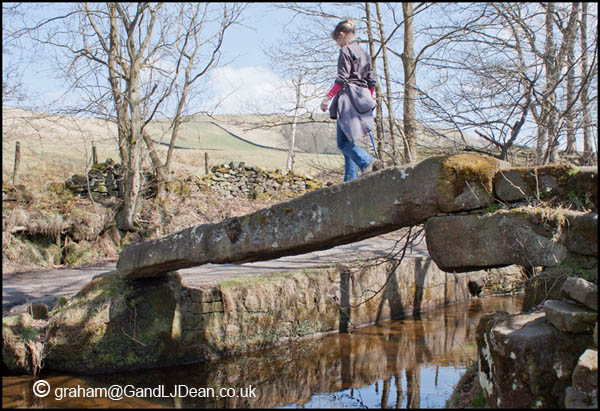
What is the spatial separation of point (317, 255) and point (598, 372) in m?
8.86

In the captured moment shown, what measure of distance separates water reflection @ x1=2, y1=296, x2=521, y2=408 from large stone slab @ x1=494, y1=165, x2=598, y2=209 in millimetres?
2768

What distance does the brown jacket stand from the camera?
216 inches

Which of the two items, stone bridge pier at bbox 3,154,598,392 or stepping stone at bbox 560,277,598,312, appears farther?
stone bridge pier at bbox 3,154,598,392

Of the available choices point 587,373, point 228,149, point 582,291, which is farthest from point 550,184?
point 228,149

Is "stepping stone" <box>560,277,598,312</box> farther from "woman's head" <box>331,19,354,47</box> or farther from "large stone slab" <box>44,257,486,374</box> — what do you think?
"woman's head" <box>331,19,354,47</box>

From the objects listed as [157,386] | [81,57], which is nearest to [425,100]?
[157,386]

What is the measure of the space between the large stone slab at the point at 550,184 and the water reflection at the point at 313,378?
2.77 metres

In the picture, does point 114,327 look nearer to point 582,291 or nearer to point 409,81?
point 582,291

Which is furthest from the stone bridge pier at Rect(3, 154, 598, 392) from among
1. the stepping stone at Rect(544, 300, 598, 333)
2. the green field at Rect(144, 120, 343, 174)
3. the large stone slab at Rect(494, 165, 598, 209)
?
the green field at Rect(144, 120, 343, 174)

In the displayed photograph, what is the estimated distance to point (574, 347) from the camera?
3471 millimetres

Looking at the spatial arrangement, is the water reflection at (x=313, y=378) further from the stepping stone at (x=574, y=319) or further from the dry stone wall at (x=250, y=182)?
the dry stone wall at (x=250, y=182)

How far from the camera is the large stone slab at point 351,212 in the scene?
4.11m

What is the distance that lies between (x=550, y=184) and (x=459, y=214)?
0.71 metres

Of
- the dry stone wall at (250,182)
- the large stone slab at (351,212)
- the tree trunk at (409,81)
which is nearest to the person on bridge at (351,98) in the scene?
the large stone slab at (351,212)
